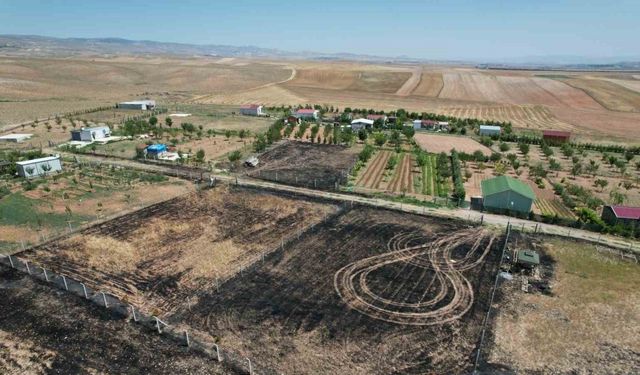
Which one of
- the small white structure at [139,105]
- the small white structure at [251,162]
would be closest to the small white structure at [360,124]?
the small white structure at [251,162]

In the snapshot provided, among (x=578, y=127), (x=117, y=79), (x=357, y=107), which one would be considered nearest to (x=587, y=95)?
(x=578, y=127)

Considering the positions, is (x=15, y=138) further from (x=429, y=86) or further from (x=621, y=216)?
(x=429, y=86)

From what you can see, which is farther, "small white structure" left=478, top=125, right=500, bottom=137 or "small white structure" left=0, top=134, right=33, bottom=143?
"small white structure" left=478, top=125, right=500, bottom=137

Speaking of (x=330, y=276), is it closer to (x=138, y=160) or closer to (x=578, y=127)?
(x=138, y=160)

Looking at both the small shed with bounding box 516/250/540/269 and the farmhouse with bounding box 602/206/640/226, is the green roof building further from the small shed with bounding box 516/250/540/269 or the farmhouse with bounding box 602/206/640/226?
the small shed with bounding box 516/250/540/269

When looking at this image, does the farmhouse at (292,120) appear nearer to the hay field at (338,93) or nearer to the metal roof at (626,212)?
the hay field at (338,93)

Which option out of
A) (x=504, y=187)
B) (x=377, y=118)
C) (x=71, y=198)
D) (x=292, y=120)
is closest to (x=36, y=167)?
(x=71, y=198)

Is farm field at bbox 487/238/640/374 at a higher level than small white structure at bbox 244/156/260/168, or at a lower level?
lower

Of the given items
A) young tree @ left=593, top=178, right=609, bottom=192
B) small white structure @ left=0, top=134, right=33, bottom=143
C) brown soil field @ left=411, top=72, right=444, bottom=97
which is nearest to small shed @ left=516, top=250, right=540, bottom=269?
young tree @ left=593, top=178, right=609, bottom=192
